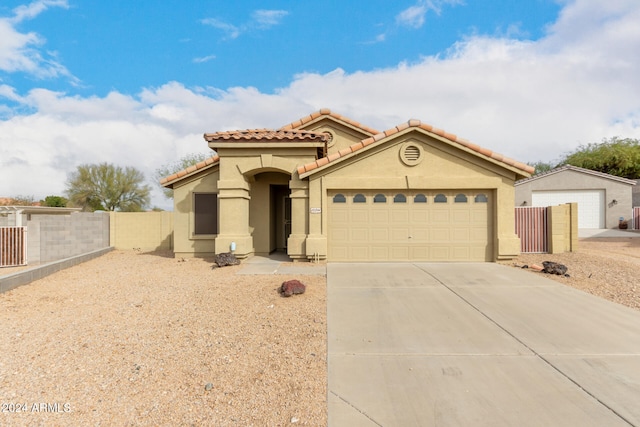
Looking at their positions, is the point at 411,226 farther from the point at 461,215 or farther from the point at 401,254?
the point at 461,215

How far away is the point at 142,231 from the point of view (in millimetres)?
15461

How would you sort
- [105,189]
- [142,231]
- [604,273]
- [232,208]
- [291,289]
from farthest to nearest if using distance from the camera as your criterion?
[105,189] < [142,231] < [232,208] < [604,273] < [291,289]

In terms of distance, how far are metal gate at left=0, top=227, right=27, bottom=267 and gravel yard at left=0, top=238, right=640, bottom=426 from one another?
5.89 meters

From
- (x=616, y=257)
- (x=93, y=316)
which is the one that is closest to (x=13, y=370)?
(x=93, y=316)

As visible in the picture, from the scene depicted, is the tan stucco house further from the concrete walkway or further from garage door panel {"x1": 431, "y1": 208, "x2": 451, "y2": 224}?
the concrete walkway

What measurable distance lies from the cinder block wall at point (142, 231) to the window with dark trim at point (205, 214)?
4.23m

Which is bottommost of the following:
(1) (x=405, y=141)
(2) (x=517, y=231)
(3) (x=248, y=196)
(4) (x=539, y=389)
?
(4) (x=539, y=389)

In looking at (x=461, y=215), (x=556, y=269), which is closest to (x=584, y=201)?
(x=461, y=215)

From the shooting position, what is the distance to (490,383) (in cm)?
354

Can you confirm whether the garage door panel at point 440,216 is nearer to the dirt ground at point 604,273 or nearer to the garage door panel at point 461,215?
the garage door panel at point 461,215

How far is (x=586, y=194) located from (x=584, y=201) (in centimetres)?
55

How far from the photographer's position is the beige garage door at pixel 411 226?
10641 mm

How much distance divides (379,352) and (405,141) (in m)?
7.99

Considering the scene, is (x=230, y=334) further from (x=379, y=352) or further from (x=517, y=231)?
(x=517, y=231)
